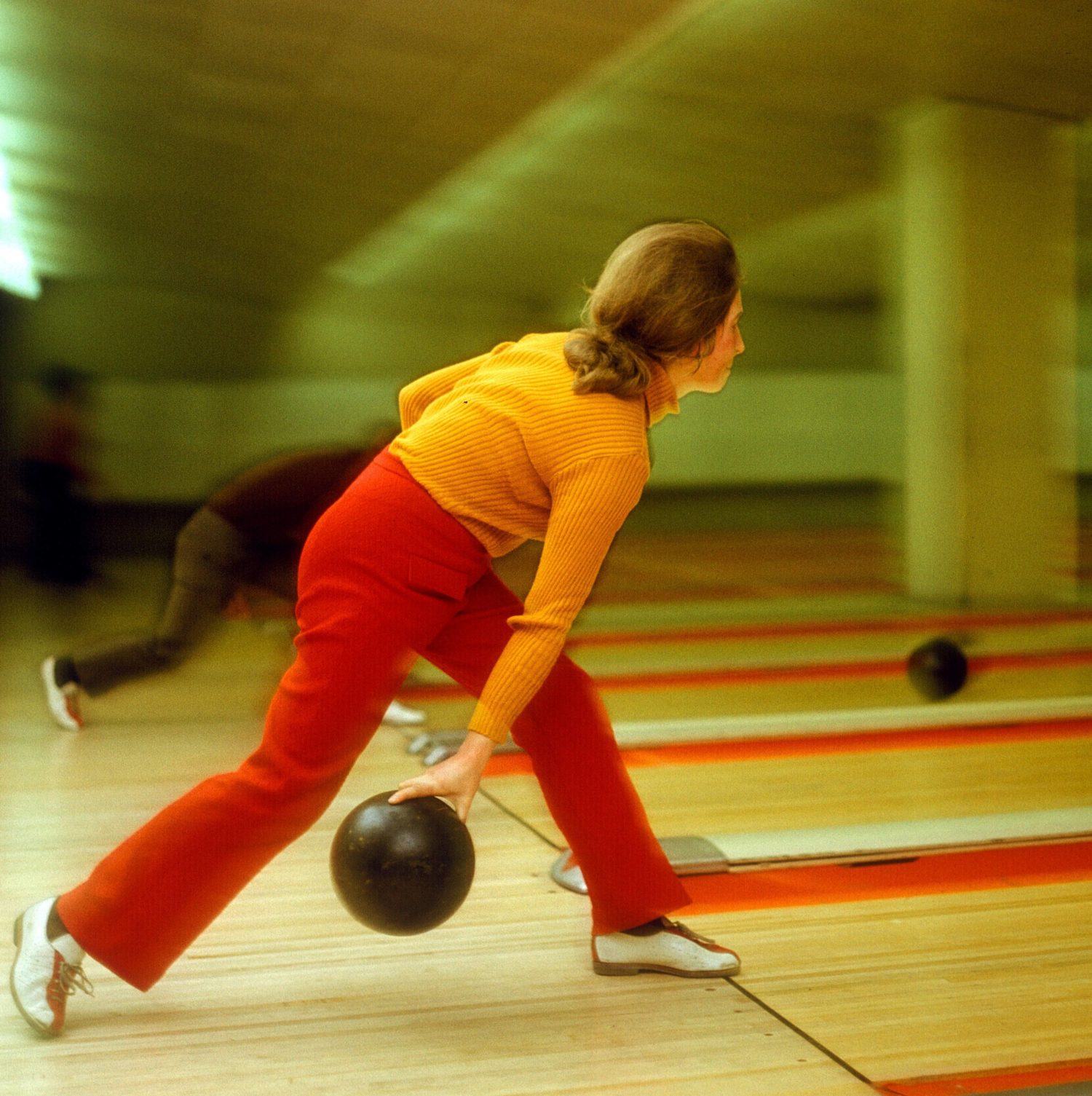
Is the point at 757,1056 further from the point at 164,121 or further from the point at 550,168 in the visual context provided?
the point at 550,168

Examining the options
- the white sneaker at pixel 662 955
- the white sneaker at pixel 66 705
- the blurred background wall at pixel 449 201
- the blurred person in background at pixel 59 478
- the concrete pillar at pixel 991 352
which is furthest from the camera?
the blurred person in background at pixel 59 478

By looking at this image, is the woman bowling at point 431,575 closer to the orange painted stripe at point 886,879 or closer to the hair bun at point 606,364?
the hair bun at point 606,364

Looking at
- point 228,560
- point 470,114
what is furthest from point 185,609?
point 470,114

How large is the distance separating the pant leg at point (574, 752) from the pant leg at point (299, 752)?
15cm

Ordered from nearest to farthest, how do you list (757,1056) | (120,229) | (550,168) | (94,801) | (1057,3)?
(757,1056)
(94,801)
(1057,3)
(550,168)
(120,229)

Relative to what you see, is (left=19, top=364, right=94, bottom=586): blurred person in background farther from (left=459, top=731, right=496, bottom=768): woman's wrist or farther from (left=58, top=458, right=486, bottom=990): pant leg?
(left=459, top=731, right=496, bottom=768): woman's wrist

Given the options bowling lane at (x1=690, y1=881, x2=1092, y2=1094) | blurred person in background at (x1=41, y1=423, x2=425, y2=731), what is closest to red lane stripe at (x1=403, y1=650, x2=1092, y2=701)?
blurred person in background at (x1=41, y1=423, x2=425, y2=731)

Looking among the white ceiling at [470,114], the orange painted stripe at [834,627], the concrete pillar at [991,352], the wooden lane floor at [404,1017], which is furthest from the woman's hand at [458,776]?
the concrete pillar at [991,352]

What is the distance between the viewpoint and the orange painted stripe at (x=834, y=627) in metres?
Result: 6.66

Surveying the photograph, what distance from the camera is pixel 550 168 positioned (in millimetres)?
9969

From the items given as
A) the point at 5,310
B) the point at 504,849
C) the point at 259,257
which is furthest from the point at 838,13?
the point at 5,310

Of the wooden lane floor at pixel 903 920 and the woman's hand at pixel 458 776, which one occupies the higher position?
the woman's hand at pixel 458 776

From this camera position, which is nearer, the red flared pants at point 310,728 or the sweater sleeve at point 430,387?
the red flared pants at point 310,728

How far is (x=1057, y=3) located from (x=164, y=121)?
5534 millimetres
